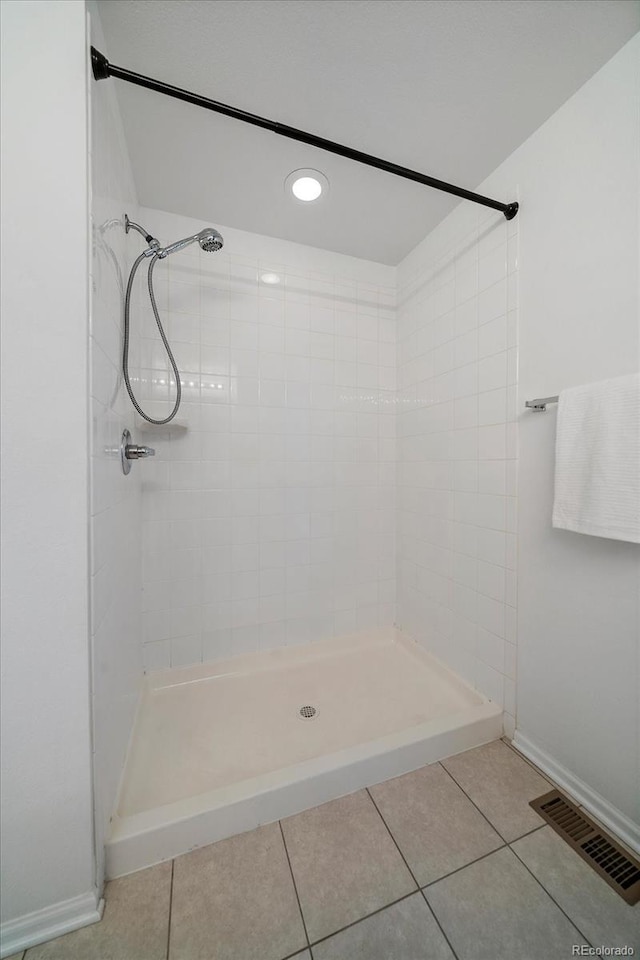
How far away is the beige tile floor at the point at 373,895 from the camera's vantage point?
0.76 metres

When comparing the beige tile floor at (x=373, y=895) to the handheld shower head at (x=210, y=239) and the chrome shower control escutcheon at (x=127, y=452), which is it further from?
the handheld shower head at (x=210, y=239)

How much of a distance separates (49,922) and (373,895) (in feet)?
2.51

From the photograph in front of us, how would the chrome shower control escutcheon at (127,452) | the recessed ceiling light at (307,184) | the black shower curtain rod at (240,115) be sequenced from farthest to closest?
the recessed ceiling light at (307,184) → the chrome shower control escutcheon at (127,452) → the black shower curtain rod at (240,115)

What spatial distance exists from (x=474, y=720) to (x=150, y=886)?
3.71 ft

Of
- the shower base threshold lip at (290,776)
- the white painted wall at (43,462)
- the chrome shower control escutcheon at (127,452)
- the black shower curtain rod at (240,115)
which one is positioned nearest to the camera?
the white painted wall at (43,462)

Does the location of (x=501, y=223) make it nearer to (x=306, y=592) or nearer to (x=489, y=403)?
(x=489, y=403)

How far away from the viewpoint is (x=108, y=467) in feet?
3.22

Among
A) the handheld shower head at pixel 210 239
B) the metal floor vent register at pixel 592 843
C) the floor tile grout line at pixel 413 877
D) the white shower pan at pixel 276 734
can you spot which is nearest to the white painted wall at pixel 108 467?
the white shower pan at pixel 276 734

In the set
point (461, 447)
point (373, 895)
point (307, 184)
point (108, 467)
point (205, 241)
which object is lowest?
point (373, 895)

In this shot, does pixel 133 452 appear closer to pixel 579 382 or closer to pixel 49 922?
pixel 49 922

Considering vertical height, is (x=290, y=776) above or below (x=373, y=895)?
above

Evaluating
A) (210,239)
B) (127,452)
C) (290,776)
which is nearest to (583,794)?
(290,776)

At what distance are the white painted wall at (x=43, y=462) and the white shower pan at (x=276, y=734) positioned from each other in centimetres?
26

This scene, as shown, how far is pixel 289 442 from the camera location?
1822 millimetres
